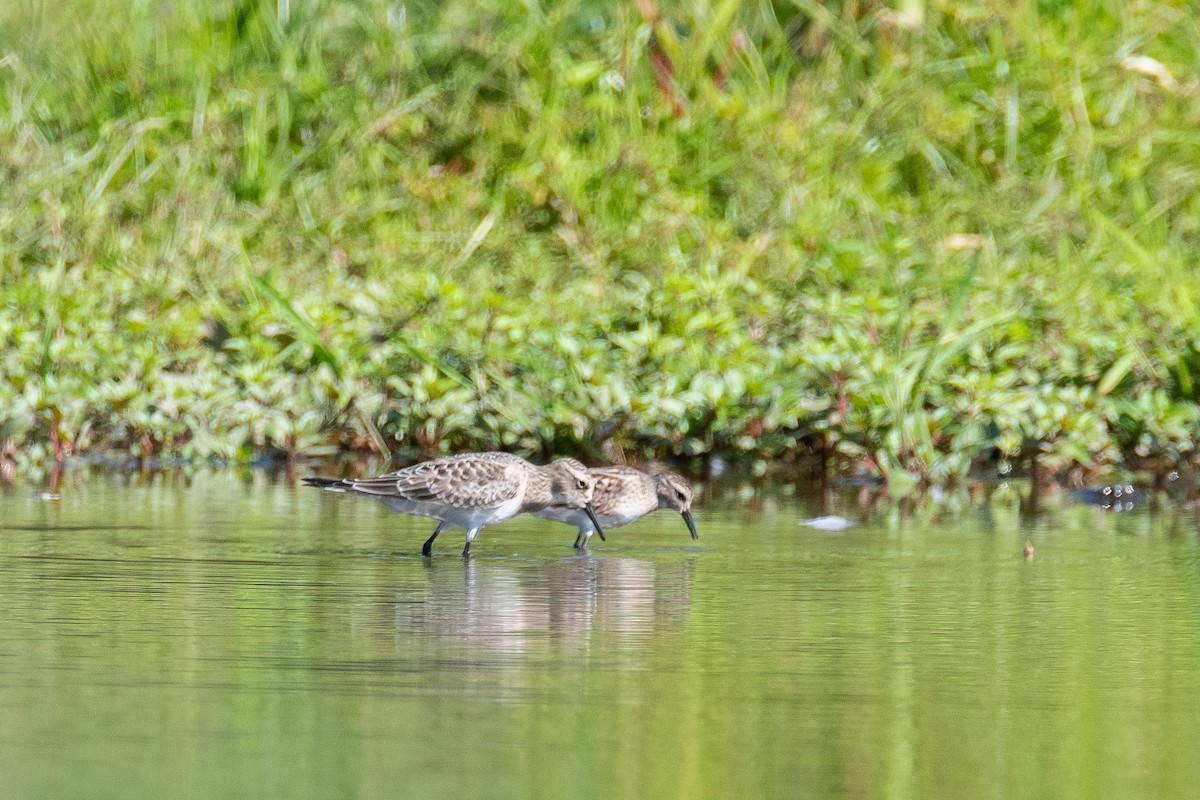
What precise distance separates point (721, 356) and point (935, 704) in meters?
6.68

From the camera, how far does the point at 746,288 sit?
1235 centimetres

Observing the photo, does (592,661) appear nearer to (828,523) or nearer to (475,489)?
(475,489)

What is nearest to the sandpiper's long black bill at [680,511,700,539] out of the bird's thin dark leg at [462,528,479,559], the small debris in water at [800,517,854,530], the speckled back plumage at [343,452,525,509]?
the small debris in water at [800,517,854,530]

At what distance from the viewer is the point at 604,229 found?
1405cm

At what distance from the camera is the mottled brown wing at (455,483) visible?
327 inches

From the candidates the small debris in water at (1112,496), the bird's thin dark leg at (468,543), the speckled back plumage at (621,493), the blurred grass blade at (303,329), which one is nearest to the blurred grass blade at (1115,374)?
the small debris in water at (1112,496)

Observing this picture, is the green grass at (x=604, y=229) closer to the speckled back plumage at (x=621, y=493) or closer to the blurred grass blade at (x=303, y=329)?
the blurred grass blade at (x=303, y=329)

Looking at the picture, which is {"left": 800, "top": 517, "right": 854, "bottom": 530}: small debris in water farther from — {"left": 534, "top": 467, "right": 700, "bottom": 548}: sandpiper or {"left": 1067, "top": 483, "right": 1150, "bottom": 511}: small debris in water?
{"left": 1067, "top": 483, "right": 1150, "bottom": 511}: small debris in water

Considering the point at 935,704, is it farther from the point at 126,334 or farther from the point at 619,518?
the point at 126,334

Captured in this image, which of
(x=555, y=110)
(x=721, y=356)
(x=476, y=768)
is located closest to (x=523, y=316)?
(x=721, y=356)

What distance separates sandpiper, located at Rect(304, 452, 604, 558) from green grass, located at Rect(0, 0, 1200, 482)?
2651 millimetres

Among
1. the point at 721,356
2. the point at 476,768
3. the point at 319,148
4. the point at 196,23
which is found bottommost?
the point at 476,768

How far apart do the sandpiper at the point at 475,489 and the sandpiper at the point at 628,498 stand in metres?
0.11

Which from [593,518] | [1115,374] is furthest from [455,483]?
[1115,374]
